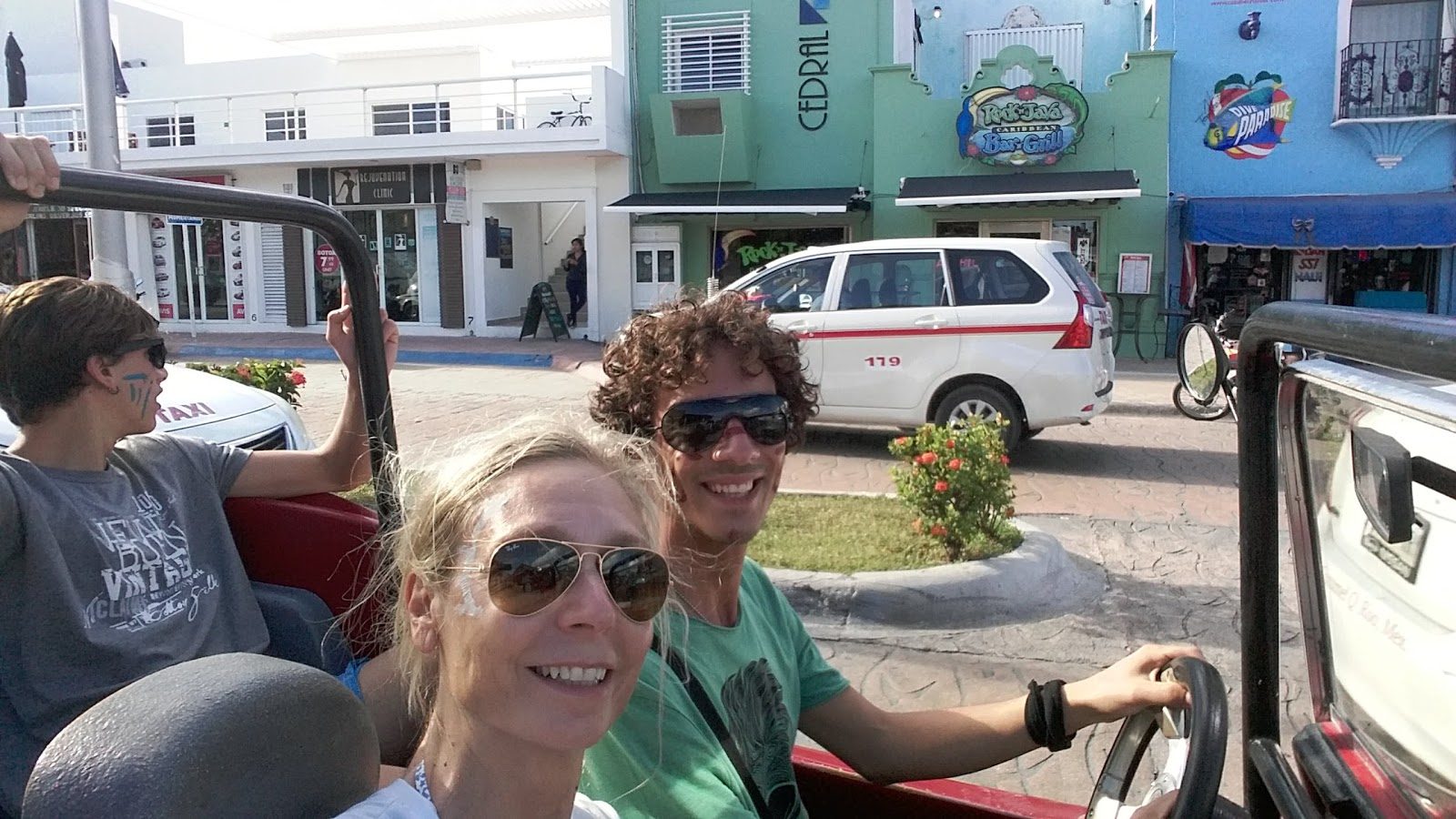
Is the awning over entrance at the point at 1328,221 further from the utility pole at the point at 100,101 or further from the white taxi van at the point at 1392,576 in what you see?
the white taxi van at the point at 1392,576

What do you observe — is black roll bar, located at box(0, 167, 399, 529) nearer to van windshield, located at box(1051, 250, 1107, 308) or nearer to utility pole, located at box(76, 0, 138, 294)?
utility pole, located at box(76, 0, 138, 294)

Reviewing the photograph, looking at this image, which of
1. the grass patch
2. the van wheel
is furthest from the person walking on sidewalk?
the grass patch

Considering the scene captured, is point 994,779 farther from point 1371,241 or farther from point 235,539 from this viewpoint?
point 1371,241

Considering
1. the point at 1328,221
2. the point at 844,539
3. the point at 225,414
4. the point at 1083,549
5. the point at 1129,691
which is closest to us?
the point at 1129,691

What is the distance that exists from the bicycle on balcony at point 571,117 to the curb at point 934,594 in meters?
15.5

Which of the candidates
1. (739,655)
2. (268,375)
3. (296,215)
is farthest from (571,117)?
(739,655)

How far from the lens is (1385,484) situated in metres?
1.22

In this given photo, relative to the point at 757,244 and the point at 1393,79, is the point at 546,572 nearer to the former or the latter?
the point at 757,244

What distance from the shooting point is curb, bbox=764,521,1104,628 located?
4652 millimetres

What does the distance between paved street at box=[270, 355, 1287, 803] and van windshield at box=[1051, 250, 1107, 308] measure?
130 centimetres

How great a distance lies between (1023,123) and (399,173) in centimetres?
1139

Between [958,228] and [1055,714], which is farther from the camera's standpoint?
[958,228]

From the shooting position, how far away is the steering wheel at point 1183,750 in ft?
4.40

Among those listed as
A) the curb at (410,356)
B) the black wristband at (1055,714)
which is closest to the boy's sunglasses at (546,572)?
the black wristband at (1055,714)
